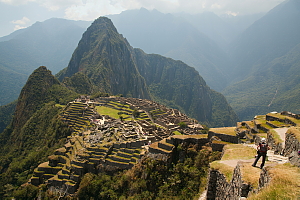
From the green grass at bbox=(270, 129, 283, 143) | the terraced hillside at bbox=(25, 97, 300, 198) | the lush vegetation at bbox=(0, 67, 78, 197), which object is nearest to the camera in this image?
the terraced hillside at bbox=(25, 97, 300, 198)

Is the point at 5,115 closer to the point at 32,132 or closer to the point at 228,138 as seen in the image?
the point at 32,132

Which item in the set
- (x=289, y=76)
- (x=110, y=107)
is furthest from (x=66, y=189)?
(x=289, y=76)

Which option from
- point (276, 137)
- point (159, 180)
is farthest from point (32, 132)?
point (276, 137)

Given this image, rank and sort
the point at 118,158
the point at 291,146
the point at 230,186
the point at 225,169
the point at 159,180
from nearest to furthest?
the point at 230,186 → the point at 291,146 → the point at 225,169 → the point at 159,180 → the point at 118,158

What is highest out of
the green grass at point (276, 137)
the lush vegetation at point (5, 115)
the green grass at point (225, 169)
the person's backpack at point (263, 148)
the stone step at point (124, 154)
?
the green grass at point (276, 137)

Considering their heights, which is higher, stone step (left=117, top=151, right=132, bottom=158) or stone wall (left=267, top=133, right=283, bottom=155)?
stone wall (left=267, top=133, right=283, bottom=155)

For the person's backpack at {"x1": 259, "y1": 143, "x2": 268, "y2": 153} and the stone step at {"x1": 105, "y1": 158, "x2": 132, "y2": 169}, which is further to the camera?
the stone step at {"x1": 105, "y1": 158, "x2": 132, "y2": 169}

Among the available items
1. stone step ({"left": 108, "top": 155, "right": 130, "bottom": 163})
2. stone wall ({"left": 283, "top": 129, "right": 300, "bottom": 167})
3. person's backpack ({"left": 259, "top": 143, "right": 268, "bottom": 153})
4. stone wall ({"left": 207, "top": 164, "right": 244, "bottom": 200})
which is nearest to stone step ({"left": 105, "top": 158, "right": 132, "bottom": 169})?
stone step ({"left": 108, "top": 155, "right": 130, "bottom": 163})

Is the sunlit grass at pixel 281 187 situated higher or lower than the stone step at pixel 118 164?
higher

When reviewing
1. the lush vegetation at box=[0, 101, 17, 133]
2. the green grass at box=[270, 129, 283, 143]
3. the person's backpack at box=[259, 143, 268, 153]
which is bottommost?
the lush vegetation at box=[0, 101, 17, 133]

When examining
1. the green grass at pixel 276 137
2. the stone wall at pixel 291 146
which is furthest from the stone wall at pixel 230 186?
the green grass at pixel 276 137

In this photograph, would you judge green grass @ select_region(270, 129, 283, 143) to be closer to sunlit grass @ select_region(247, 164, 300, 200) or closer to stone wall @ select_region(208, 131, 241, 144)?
stone wall @ select_region(208, 131, 241, 144)

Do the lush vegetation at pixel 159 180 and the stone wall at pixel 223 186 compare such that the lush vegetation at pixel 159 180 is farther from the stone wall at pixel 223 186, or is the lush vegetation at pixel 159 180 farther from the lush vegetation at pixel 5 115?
the lush vegetation at pixel 5 115
